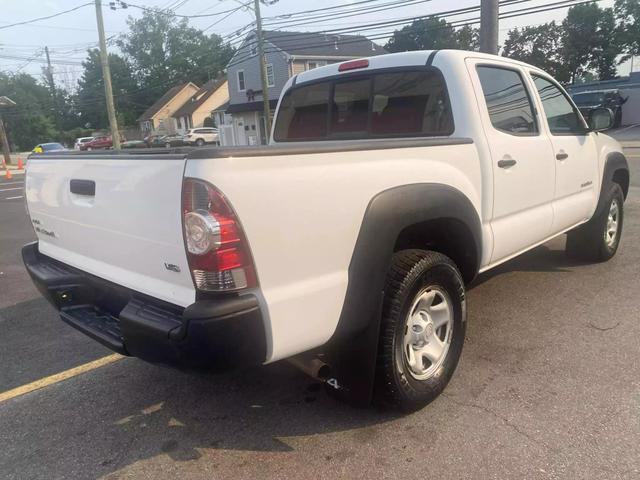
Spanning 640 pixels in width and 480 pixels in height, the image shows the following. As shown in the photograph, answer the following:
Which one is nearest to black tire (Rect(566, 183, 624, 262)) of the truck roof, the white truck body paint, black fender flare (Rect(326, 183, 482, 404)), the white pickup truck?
the white pickup truck

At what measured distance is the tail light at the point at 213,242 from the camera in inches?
79.0

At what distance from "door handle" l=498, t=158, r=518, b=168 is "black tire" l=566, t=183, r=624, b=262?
6.74 feet

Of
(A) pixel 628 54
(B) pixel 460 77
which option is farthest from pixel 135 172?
(A) pixel 628 54

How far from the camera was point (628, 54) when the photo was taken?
5697cm

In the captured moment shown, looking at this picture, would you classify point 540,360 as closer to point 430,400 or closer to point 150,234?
point 430,400

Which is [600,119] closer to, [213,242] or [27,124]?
[213,242]

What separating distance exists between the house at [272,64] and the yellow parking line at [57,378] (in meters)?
30.8

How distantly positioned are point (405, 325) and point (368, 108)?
6.06 ft

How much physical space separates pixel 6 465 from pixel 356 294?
190 cm

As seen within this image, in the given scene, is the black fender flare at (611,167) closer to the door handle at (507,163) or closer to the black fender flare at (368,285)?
the door handle at (507,163)

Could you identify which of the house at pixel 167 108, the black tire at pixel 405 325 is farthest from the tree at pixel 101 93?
the black tire at pixel 405 325

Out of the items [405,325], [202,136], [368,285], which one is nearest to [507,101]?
[405,325]

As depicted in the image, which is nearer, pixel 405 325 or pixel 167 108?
pixel 405 325

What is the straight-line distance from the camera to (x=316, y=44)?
35781 millimetres
